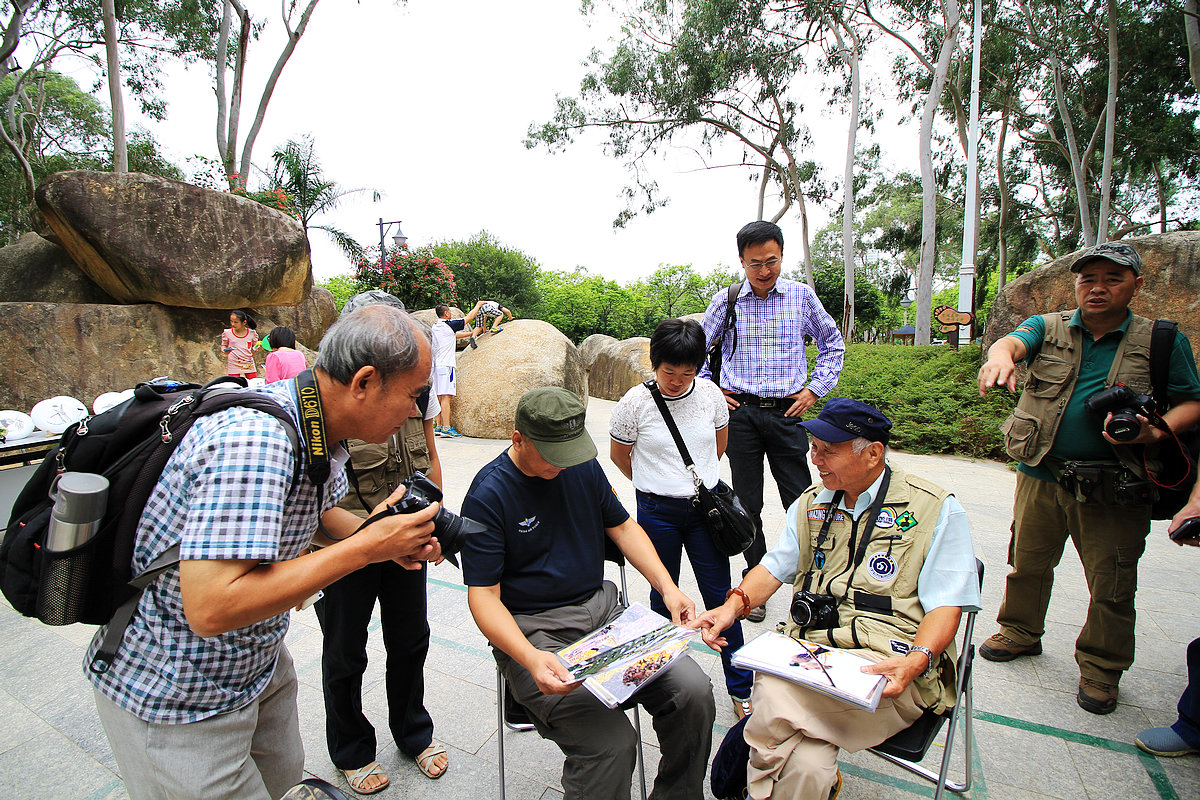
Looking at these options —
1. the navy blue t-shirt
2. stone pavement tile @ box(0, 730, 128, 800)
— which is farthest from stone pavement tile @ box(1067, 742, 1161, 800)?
stone pavement tile @ box(0, 730, 128, 800)

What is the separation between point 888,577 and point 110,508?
219cm

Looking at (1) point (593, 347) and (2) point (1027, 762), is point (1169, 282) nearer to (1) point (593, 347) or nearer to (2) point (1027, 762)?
(2) point (1027, 762)

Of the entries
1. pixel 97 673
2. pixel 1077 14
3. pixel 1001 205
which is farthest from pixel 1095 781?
pixel 1001 205

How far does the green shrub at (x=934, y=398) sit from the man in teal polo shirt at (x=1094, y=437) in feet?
17.0

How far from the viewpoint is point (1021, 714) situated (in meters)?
2.67

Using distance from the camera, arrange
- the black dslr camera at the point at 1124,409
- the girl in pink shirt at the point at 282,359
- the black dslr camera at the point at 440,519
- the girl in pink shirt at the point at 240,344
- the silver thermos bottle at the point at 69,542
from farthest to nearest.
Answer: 1. the girl in pink shirt at the point at 240,344
2. the girl in pink shirt at the point at 282,359
3. the black dslr camera at the point at 1124,409
4. the black dslr camera at the point at 440,519
5. the silver thermos bottle at the point at 69,542

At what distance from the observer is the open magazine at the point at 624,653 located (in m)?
1.75

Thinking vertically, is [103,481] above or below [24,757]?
above

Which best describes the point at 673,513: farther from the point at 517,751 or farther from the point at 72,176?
the point at 72,176

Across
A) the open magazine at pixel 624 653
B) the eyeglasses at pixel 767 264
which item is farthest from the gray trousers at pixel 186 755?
the eyeglasses at pixel 767 264

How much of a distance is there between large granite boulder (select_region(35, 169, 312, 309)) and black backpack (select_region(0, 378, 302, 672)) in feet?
30.8

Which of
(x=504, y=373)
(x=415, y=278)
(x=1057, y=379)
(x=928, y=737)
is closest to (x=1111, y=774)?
(x=928, y=737)

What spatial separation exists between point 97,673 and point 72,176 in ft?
33.5

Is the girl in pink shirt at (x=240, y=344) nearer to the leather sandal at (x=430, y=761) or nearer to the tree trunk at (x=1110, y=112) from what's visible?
the leather sandal at (x=430, y=761)
